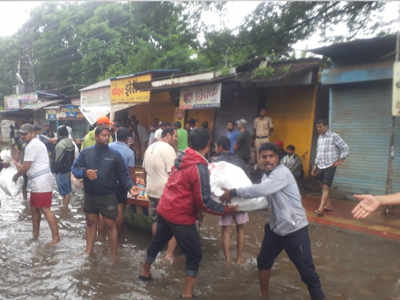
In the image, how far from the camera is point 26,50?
3191cm

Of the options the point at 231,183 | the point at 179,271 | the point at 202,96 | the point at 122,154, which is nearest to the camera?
the point at 231,183

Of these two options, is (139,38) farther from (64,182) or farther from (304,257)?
(304,257)

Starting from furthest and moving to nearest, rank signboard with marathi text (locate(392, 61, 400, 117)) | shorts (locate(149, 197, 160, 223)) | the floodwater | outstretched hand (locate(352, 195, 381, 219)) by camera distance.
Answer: signboard with marathi text (locate(392, 61, 400, 117)), shorts (locate(149, 197, 160, 223)), the floodwater, outstretched hand (locate(352, 195, 381, 219))

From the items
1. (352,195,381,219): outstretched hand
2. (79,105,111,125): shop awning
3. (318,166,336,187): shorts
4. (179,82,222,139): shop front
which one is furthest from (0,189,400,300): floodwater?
(79,105,111,125): shop awning

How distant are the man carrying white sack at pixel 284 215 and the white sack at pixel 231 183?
→ 204 mm

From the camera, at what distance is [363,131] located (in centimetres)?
790

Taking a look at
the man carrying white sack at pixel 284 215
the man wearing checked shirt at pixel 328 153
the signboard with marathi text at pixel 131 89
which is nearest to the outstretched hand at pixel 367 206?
the man carrying white sack at pixel 284 215

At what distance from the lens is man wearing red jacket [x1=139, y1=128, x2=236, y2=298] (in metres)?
3.36

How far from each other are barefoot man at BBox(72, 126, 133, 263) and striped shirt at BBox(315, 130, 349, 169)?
3.91m

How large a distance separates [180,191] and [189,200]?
0.13 meters

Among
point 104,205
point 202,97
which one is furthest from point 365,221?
point 202,97

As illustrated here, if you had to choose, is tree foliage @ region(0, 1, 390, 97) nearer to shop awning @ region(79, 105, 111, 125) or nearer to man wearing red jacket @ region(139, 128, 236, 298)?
shop awning @ region(79, 105, 111, 125)

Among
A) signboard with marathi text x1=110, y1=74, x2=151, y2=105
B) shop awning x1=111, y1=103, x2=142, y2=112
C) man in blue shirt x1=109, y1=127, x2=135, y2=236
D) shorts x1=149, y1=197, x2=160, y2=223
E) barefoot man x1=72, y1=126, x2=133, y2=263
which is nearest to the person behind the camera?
barefoot man x1=72, y1=126, x2=133, y2=263

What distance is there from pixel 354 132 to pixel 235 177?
546cm
